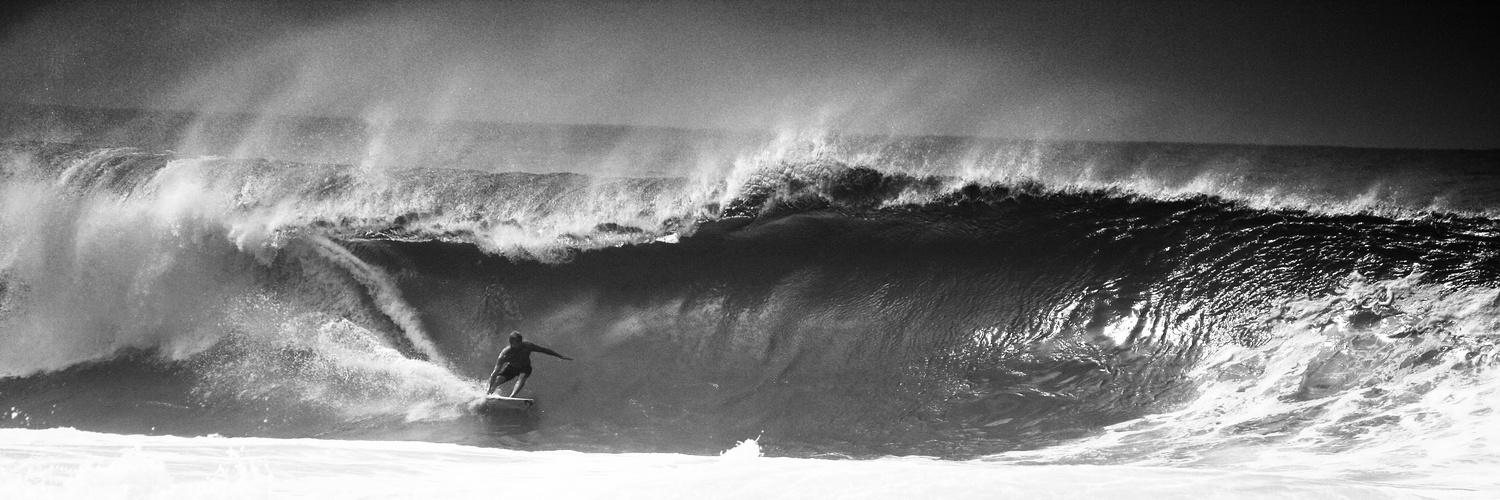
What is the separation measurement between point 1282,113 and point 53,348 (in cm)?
1045

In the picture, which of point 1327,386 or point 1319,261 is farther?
point 1319,261

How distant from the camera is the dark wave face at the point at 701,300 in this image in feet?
15.7

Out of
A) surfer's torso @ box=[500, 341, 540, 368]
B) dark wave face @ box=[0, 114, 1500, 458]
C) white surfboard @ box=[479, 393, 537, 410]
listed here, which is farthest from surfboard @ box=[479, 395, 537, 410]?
surfer's torso @ box=[500, 341, 540, 368]

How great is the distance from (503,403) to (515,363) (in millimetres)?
285

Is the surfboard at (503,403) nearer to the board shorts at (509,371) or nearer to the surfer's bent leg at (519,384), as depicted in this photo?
the surfer's bent leg at (519,384)

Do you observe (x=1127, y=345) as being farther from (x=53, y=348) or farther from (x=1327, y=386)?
(x=53, y=348)

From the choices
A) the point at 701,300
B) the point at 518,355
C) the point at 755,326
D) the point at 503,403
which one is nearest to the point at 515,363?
the point at 518,355

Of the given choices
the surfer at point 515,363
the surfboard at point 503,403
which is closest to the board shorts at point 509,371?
the surfer at point 515,363

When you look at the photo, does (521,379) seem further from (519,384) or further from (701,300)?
Answer: (701,300)

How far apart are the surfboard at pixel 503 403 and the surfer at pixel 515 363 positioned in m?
0.09

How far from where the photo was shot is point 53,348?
6.80 m

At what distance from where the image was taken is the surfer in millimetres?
5473

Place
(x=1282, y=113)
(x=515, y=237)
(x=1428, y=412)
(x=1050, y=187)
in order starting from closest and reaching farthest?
1. (x=1428, y=412)
2. (x=1050, y=187)
3. (x=515, y=237)
4. (x=1282, y=113)

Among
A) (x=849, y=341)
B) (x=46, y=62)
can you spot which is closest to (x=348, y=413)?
(x=849, y=341)
